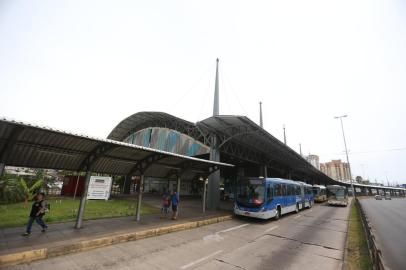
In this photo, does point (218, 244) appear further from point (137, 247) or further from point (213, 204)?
point (213, 204)

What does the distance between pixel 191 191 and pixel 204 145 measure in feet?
48.1

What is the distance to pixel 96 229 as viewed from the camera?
893cm

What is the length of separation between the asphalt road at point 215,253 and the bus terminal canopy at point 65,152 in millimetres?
3733

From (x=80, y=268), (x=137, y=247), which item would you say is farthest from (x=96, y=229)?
(x=80, y=268)

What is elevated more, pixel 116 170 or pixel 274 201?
pixel 116 170

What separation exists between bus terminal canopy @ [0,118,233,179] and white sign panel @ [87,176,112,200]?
12213 millimetres

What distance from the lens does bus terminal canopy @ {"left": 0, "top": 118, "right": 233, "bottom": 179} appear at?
6.62 metres

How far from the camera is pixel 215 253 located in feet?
23.6

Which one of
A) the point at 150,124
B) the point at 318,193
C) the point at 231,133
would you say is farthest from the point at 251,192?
the point at 150,124

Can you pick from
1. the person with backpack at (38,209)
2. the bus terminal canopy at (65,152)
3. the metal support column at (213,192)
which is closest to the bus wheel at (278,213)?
the metal support column at (213,192)

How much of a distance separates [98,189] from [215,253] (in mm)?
18873

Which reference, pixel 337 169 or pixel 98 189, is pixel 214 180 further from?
pixel 337 169

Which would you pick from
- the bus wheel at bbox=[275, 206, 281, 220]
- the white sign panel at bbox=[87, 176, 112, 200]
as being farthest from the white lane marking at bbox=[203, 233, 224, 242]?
the white sign panel at bbox=[87, 176, 112, 200]

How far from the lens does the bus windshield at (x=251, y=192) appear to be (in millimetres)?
13609
